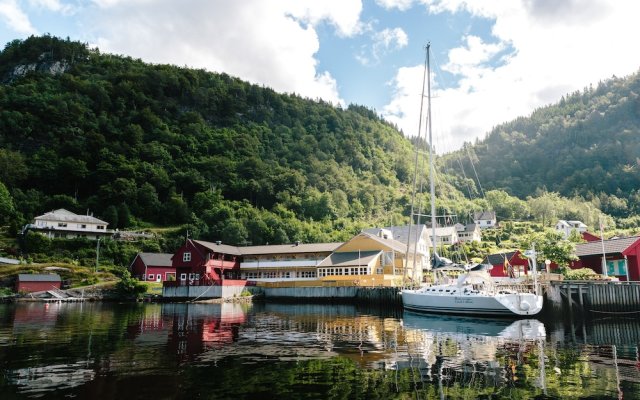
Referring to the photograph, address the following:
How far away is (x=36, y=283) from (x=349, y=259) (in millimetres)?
41204

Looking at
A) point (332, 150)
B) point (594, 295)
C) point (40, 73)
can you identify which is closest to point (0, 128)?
point (40, 73)

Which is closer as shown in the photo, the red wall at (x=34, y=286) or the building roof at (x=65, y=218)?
the red wall at (x=34, y=286)

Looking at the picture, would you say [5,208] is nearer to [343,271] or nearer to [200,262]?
[200,262]

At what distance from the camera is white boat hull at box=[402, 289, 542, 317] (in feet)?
101

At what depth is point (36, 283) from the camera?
5456 cm

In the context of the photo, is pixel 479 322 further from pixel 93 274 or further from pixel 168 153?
pixel 168 153

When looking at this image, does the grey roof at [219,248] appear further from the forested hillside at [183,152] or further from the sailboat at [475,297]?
the sailboat at [475,297]

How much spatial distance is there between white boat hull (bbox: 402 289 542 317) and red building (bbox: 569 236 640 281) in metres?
14.0

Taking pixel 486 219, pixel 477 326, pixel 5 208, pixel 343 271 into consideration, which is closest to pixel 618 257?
pixel 477 326

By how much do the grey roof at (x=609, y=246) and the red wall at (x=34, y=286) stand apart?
6511 cm

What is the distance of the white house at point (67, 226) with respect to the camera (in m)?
73.8

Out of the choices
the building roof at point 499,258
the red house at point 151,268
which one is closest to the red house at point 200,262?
the red house at point 151,268

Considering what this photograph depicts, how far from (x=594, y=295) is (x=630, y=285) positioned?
2.52 meters

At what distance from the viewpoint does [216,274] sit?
59.4 metres
